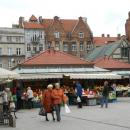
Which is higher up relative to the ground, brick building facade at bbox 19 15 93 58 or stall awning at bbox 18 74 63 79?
brick building facade at bbox 19 15 93 58

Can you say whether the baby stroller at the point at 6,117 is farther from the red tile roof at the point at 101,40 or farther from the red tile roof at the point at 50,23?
the red tile roof at the point at 101,40

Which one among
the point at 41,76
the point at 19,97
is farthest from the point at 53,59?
the point at 19,97

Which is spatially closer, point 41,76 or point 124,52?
point 41,76

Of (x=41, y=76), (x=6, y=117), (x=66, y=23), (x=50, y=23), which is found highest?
(x=66, y=23)

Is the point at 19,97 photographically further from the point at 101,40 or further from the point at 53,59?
the point at 101,40

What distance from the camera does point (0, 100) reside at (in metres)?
23.5

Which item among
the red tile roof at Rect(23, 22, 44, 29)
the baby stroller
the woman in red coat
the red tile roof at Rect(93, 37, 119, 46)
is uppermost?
the red tile roof at Rect(23, 22, 44, 29)

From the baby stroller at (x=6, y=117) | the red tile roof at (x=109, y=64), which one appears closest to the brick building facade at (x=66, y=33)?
the red tile roof at (x=109, y=64)

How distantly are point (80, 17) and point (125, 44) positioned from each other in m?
22.6

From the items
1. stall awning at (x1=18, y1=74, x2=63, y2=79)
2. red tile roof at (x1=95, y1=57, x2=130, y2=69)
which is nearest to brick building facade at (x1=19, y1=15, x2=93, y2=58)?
red tile roof at (x1=95, y1=57, x2=130, y2=69)

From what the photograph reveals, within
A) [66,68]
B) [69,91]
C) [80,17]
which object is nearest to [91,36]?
[80,17]

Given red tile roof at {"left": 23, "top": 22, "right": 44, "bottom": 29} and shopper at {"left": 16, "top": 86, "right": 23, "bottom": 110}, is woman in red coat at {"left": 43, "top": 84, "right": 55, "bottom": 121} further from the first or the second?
red tile roof at {"left": 23, "top": 22, "right": 44, "bottom": 29}

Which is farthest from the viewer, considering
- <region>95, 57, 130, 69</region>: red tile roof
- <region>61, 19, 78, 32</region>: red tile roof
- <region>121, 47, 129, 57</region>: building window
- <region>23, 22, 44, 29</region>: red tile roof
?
<region>61, 19, 78, 32</region>: red tile roof

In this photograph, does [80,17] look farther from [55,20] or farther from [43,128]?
[43,128]
